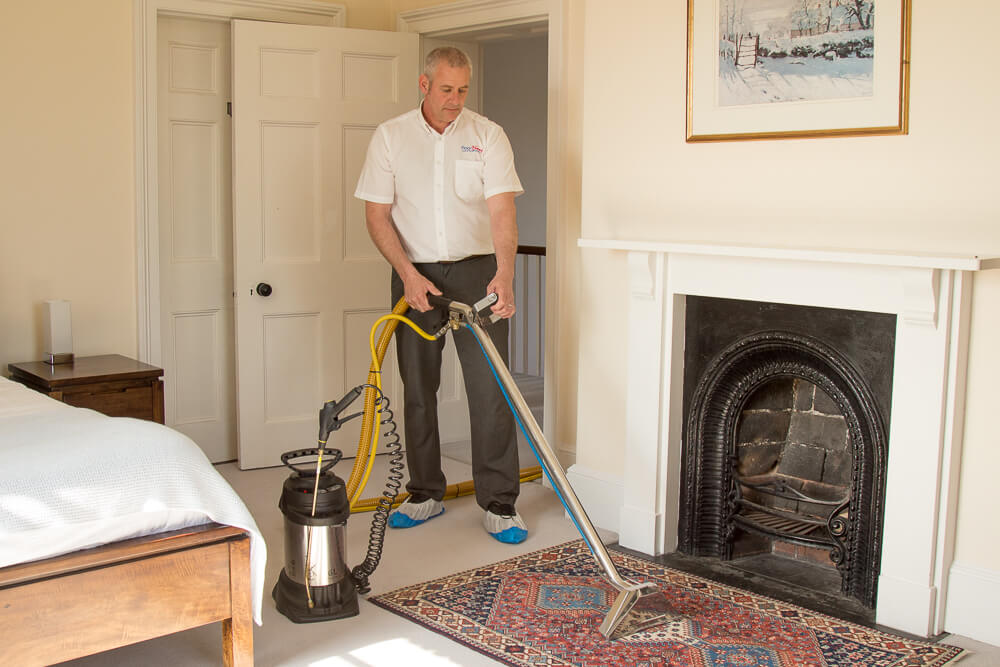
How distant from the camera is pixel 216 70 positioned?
180 inches

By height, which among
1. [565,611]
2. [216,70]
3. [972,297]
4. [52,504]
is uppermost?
[216,70]

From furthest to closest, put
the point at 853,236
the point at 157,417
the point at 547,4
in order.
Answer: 1. the point at 547,4
2. the point at 157,417
3. the point at 853,236

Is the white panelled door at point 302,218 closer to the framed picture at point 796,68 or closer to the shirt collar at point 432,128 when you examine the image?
the shirt collar at point 432,128

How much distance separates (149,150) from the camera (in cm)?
434

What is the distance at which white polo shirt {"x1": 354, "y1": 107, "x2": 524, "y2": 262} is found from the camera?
12.3 feet

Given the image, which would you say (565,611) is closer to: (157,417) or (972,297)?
(972,297)

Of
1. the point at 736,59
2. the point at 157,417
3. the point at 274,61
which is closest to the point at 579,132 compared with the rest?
the point at 736,59

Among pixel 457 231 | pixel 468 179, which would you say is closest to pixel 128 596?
pixel 457 231

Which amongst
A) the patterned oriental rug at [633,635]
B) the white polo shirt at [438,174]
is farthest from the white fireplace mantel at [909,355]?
the white polo shirt at [438,174]

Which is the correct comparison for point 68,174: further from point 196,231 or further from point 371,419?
point 371,419

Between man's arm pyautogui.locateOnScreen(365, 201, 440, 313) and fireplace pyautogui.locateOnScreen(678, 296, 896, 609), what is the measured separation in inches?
35.4

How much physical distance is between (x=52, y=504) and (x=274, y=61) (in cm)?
270

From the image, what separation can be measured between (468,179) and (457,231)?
0.19m

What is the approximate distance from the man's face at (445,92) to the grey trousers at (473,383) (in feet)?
1.74
